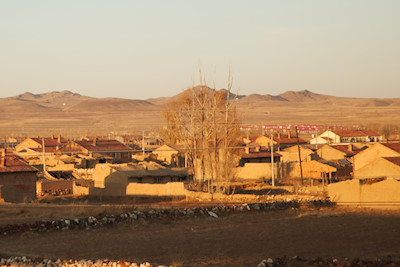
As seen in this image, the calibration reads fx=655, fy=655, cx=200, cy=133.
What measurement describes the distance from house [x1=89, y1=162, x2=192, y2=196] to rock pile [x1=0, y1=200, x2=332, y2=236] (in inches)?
322

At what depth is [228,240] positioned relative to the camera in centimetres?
2222

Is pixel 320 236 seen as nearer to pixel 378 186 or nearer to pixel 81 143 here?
pixel 378 186

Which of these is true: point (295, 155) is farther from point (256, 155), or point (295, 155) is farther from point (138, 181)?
point (138, 181)

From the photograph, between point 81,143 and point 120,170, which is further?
point 81,143

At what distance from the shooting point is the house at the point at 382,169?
40.7 metres

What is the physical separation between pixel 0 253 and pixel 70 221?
4977mm

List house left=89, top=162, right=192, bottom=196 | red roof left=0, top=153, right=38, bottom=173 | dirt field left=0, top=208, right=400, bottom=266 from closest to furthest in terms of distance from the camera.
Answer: dirt field left=0, top=208, right=400, bottom=266 → house left=89, top=162, right=192, bottom=196 → red roof left=0, top=153, right=38, bottom=173

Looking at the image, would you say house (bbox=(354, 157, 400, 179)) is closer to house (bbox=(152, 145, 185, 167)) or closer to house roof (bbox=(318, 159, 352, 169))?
house roof (bbox=(318, 159, 352, 169))

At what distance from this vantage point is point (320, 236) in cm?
2259

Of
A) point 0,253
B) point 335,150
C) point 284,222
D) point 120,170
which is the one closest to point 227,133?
point 120,170

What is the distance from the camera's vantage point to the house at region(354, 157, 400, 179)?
40719mm

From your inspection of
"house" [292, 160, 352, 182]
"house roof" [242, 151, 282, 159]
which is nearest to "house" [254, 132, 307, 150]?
"house roof" [242, 151, 282, 159]

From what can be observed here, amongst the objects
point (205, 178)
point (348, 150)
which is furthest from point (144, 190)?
point (348, 150)

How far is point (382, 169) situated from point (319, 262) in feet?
85.6
